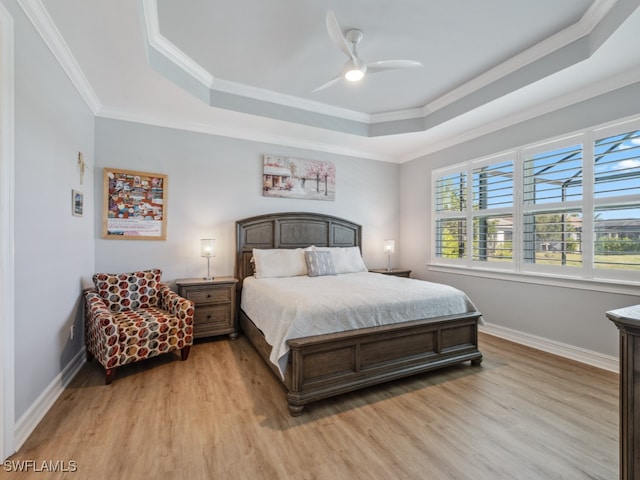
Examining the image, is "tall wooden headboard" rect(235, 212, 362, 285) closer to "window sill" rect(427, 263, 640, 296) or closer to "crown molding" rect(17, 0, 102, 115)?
"window sill" rect(427, 263, 640, 296)

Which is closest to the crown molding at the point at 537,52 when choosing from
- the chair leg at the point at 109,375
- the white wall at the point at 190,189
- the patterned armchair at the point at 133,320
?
the white wall at the point at 190,189

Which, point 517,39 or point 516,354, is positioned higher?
point 517,39

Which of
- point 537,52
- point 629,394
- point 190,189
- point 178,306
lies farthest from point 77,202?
point 537,52

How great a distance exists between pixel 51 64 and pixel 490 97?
418 cm

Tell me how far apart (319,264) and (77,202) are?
2.69 meters

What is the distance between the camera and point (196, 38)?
2.71 metres

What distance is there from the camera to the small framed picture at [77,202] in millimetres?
2766

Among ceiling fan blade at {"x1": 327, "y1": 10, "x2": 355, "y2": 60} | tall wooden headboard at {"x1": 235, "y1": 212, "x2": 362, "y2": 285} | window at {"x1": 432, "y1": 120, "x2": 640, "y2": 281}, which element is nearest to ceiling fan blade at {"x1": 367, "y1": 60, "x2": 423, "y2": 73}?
ceiling fan blade at {"x1": 327, "y1": 10, "x2": 355, "y2": 60}

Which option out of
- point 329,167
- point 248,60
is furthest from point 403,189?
point 248,60

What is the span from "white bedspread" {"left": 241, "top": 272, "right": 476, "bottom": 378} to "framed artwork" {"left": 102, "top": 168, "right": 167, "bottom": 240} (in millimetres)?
Answer: 1550

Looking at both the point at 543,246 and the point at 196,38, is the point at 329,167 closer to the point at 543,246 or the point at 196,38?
the point at 196,38

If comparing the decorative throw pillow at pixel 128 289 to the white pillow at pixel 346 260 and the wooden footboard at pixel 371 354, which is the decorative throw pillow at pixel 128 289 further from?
the white pillow at pixel 346 260

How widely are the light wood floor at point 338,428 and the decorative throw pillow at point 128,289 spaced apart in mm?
661

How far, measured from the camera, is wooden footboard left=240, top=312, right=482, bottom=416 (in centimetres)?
216
